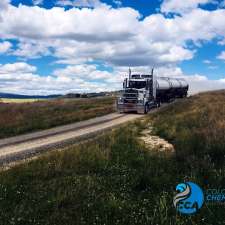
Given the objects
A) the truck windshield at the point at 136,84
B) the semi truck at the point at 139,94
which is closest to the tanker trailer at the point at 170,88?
the semi truck at the point at 139,94

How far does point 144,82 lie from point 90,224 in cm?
3087

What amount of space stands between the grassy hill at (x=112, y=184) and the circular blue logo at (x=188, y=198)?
0.54 feet

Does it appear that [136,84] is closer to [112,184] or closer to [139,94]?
[139,94]

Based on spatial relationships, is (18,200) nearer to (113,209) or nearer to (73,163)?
(113,209)

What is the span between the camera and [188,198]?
A: 8383 millimetres

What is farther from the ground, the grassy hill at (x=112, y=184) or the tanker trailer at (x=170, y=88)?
the tanker trailer at (x=170, y=88)

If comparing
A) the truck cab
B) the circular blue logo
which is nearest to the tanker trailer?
the truck cab

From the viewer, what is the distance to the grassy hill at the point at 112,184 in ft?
25.4

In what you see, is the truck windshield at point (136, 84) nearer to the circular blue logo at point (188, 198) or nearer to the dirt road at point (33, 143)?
the dirt road at point (33, 143)

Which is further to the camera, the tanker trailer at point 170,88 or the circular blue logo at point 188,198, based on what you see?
the tanker trailer at point 170,88

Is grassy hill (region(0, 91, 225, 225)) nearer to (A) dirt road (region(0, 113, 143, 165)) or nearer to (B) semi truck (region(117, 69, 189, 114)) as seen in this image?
(A) dirt road (region(0, 113, 143, 165))

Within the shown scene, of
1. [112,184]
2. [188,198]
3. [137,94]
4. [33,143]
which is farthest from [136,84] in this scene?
[188,198]

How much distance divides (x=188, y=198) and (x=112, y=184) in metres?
2.35

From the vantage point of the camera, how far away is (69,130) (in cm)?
2431
